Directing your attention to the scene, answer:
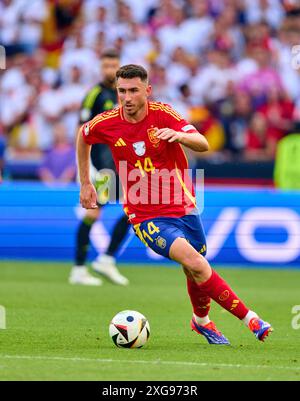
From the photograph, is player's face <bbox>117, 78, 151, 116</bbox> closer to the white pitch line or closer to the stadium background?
the white pitch line

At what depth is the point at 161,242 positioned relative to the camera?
8227mm

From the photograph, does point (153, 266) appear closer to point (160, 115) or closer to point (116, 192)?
point (116, 192)

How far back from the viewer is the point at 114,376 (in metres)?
6.72

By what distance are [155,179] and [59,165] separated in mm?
9203

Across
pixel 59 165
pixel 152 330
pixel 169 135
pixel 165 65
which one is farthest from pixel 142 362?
pixel 165 65

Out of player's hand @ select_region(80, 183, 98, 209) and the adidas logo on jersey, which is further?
player's hand @ select_region(80, 183, 98, 209)

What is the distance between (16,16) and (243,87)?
5113 mm

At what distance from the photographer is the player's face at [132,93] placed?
8.33 m

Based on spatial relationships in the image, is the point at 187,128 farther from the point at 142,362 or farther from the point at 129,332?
the point at 142,362

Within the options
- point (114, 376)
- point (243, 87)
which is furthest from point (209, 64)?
point (114, 376)

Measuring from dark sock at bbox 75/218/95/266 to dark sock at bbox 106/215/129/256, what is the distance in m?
0.32

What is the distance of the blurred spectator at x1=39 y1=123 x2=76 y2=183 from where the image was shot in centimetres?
1755

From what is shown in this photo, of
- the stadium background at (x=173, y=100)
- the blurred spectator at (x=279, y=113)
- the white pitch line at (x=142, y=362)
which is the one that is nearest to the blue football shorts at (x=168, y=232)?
the white pitch line at (x=142, y=362)

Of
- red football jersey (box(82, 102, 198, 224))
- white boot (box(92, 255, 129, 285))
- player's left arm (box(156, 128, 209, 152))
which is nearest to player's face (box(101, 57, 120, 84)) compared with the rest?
white boot (box(92, 255, 129, 285))
